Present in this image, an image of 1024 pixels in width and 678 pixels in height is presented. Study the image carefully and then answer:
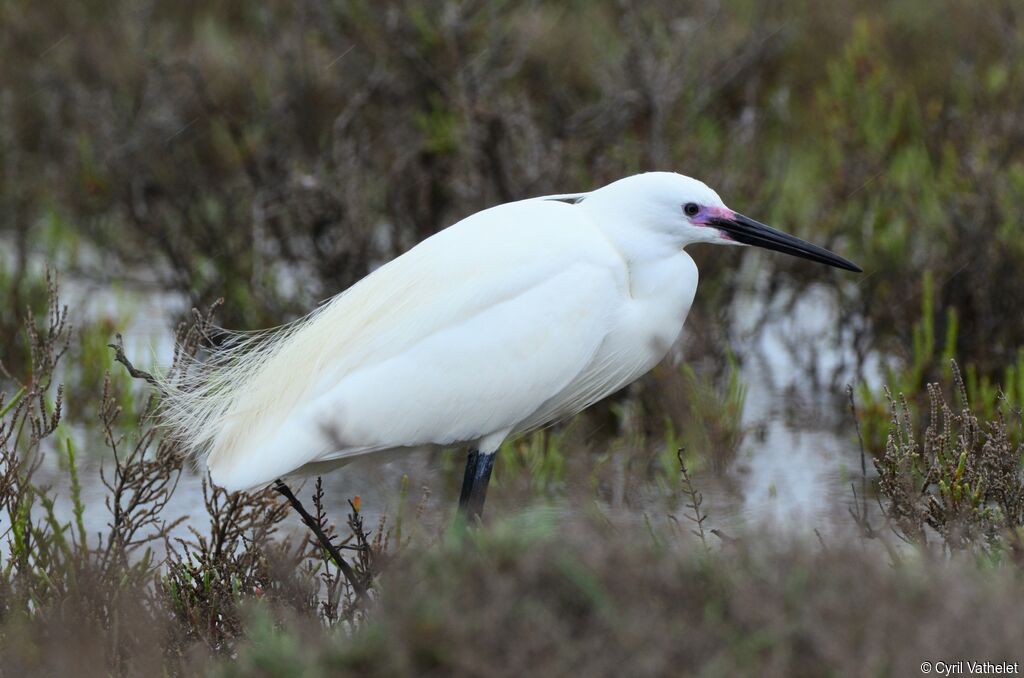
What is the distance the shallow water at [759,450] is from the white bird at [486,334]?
0.81ft

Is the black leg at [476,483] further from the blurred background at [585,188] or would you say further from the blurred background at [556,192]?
the blurred background at [585,188]

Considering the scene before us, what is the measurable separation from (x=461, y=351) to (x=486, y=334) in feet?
0.21

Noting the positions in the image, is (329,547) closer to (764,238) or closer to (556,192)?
(764,238)

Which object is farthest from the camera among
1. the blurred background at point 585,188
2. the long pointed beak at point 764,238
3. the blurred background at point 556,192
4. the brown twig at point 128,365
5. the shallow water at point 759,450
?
the blurred background at point 585,188

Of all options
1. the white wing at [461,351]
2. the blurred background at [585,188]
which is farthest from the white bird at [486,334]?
the blurred background at [585,188]

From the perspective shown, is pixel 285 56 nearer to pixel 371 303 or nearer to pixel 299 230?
pixel 299 230

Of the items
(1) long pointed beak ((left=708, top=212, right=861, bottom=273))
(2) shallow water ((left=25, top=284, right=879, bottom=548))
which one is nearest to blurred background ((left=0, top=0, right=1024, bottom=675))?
(2) shallow water ((left=25, top=284, right=879, bottom=548))

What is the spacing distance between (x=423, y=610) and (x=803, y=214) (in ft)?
16.2

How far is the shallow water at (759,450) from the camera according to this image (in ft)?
12.9

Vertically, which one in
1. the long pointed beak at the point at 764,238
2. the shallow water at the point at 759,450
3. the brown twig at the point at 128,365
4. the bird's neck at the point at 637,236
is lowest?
the shallow water at the point at 759,450

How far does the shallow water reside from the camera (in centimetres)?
392

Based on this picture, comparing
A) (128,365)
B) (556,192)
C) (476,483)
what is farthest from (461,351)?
(556,192)

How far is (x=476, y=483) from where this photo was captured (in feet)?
9.45

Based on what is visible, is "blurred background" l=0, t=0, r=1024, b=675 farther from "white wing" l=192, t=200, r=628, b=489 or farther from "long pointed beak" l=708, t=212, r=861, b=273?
"long pointed beak" l=708, t=212, r=861, b=273
